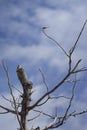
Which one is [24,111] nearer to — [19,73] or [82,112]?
[19,73]

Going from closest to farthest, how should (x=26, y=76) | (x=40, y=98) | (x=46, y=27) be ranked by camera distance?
(x=46, y=27) < (x=40, y=98) < (x=26, y=76)

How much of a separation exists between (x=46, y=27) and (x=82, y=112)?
1.69 metres

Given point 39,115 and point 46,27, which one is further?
point 39,115

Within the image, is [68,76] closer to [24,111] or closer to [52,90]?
[52,90]

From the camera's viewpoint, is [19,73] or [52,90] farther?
[19,73]

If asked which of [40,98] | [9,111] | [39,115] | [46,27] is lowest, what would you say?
[39,115]

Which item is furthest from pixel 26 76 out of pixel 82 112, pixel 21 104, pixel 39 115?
pixel 82 112

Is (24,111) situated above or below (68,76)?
below

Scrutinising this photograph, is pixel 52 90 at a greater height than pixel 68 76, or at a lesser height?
lesser

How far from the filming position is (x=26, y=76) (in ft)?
17.1

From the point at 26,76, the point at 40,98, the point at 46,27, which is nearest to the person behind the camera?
the point at 46,27

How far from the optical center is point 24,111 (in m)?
4.95

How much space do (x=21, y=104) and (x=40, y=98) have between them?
1.28ft

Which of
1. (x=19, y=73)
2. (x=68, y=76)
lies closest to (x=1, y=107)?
(x=19, y=73)
